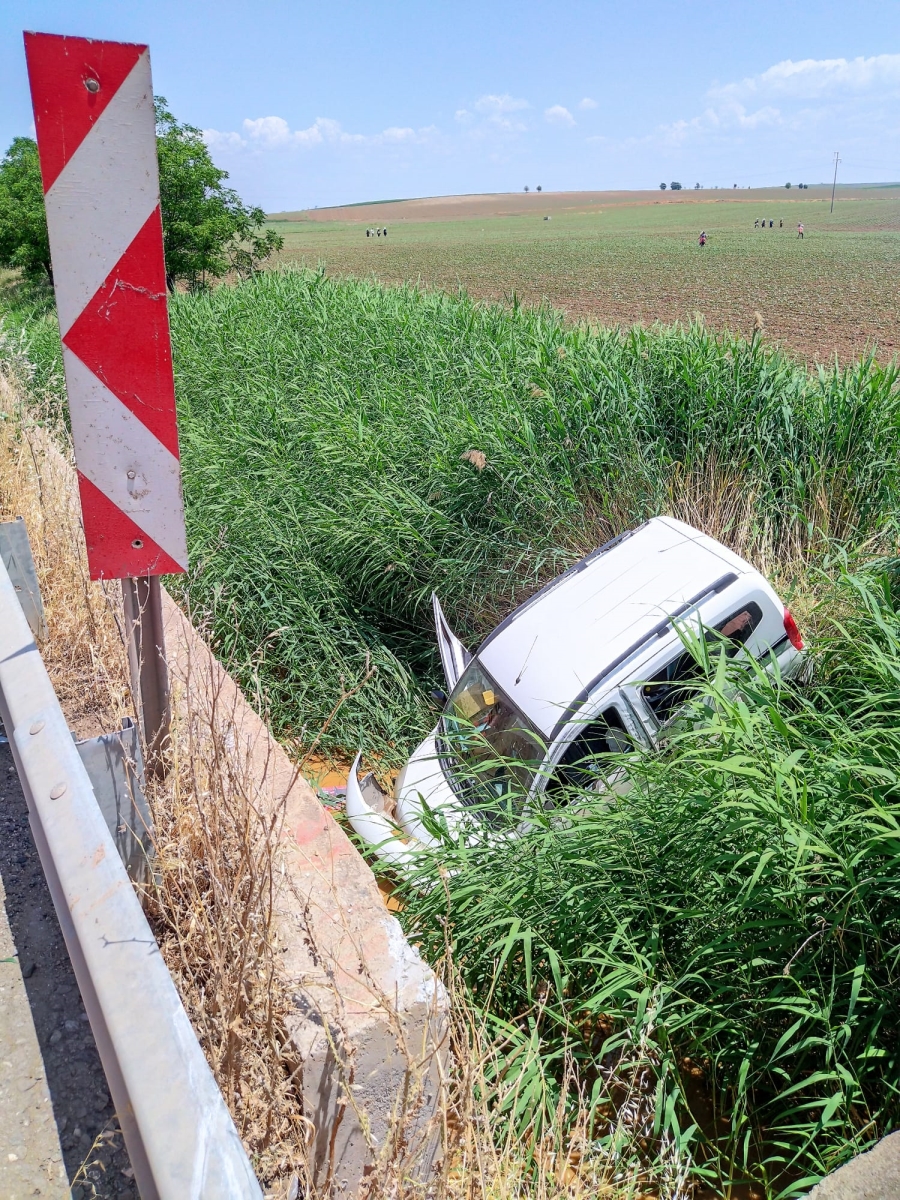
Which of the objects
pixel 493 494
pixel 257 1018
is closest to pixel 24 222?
pixel 493 494

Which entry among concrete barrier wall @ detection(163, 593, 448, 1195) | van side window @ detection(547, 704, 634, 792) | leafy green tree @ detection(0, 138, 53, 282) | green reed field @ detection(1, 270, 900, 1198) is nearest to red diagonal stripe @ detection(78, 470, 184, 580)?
green reed field @ detection(1, 270, 900, 1198)

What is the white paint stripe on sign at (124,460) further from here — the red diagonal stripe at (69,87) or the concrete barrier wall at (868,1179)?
the concrete barrier wall at (868,1179)

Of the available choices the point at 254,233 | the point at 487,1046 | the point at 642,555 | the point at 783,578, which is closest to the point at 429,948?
the point at 487,1046

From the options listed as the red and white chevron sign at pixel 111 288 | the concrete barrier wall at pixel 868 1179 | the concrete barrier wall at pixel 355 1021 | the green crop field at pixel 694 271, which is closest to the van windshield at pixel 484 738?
the concrete barrier wall at pixel 355 1021

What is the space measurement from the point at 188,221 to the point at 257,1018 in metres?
28.4

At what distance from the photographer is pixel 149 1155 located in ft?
4.79

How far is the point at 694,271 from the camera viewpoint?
4475 cm

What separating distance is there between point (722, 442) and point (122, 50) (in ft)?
17.7

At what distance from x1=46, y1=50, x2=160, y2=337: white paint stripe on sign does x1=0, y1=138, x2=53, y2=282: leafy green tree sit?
30.2 meters

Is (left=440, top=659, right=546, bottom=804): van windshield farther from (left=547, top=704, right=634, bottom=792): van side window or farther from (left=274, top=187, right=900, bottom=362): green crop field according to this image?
(left=274, top=187, right=900, bottom=362): green crop field

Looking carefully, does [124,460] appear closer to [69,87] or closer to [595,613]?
[69,87]

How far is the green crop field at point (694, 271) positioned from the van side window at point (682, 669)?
Answer: 3941 millimetres

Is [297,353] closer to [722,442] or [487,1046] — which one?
[722,442]

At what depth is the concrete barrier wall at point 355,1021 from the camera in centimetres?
198
